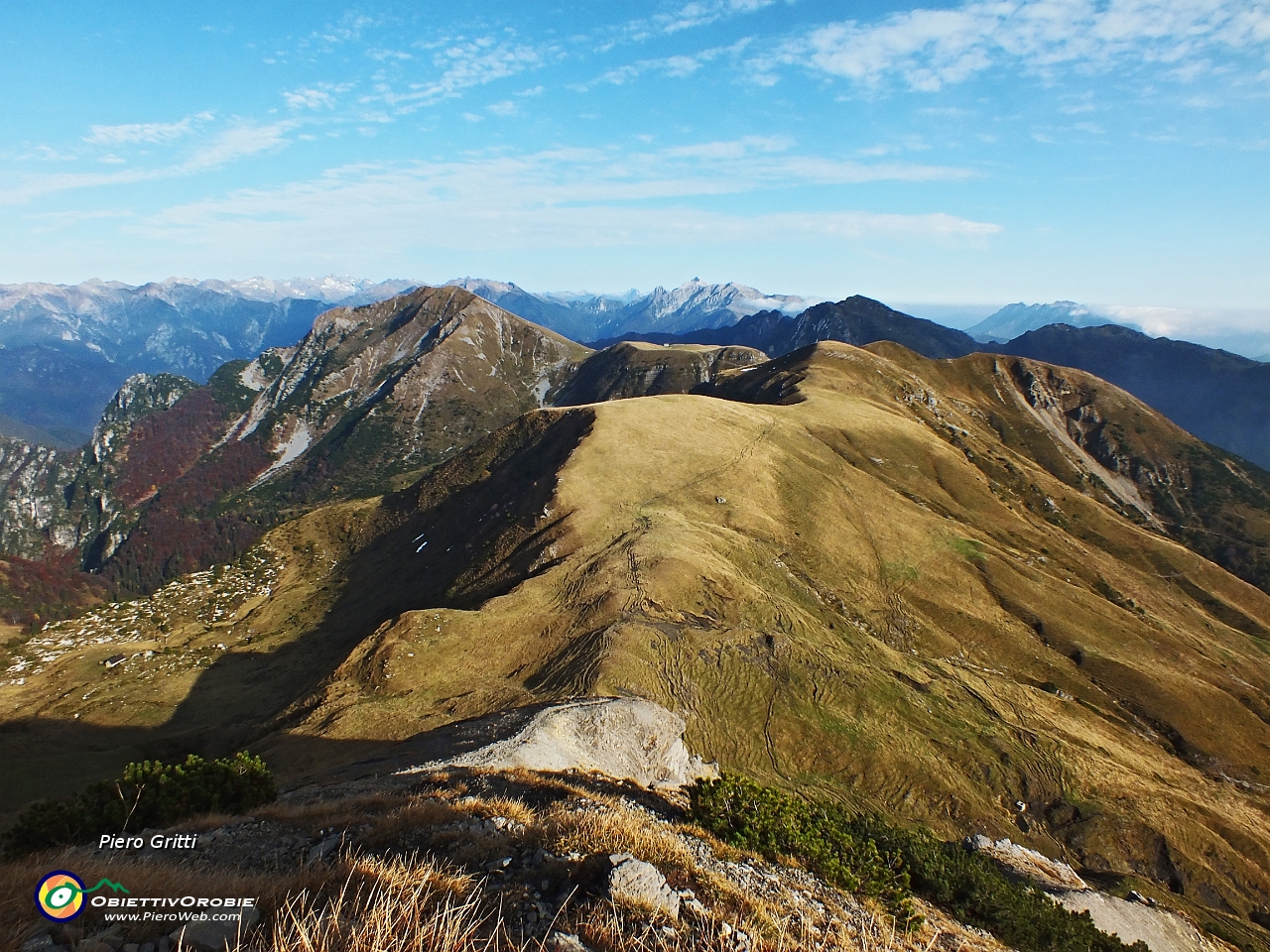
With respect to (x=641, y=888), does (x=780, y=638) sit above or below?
below

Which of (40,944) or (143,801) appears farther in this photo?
(143,801)

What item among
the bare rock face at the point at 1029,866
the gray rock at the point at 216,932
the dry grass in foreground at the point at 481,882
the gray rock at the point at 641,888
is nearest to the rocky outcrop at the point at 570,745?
the dry grass in foreground at the point at 481,882

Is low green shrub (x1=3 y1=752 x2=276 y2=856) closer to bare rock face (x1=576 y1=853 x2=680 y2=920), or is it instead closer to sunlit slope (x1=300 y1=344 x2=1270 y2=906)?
bare rock face (x1=576 y1=853 x2=680 y2=920)

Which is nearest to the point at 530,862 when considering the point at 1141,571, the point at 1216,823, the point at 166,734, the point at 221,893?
the point at 221,893

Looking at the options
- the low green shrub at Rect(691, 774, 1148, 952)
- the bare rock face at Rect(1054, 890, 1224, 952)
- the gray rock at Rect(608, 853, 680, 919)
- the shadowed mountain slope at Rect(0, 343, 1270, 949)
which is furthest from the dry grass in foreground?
the shadowed mountain slope at Rect(0, 343, 1270, 949)

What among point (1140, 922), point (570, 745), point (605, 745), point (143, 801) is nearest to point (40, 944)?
point (143, 801)

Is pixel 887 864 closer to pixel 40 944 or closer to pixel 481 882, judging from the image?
pixel 481 882

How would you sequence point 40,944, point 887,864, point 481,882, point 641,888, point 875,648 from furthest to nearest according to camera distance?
point 875,648, point 887,864, point 641,888, point 481,882, point 40,944
